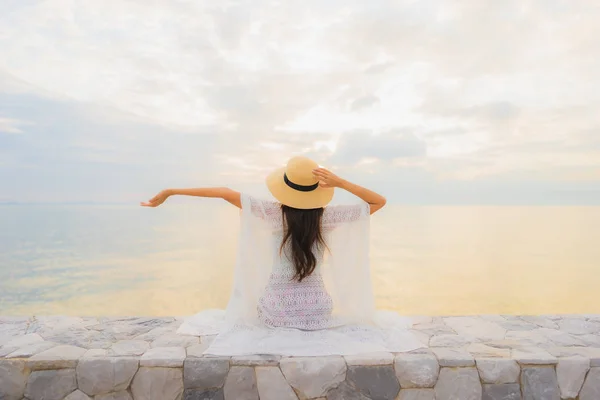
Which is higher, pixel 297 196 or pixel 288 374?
pixel 297 196

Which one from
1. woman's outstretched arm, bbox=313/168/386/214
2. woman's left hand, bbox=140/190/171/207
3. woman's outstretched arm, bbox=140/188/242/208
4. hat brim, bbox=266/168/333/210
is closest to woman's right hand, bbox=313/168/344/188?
woman's outstretched arm, bbox=313/168/386/214

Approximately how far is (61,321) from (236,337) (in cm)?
158

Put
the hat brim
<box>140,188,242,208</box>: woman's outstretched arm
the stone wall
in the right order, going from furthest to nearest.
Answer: the hat brim < <box>140,188,242,208</box>: woman's outstretched arm < the stone wall

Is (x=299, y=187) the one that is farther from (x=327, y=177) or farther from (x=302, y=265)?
(x=302, y=265)

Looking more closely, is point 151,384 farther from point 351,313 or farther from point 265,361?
point 351,313

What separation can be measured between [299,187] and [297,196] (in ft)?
0.21

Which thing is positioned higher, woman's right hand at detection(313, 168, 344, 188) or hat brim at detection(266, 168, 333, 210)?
woman's right hand at detection(313, 168, 344, 188)

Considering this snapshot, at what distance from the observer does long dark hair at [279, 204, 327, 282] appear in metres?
3.83

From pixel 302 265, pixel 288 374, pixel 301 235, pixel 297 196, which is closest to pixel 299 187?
pixel 297 196

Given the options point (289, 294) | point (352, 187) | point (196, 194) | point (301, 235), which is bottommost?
point (289, 294)

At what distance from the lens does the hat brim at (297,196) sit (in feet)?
12.5

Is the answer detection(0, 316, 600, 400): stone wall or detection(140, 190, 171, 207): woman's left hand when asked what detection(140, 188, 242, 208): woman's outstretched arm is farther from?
detection(0, 316, 600, 400): stone wall

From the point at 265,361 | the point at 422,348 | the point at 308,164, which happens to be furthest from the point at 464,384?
the point at 308,164

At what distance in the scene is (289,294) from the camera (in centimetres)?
385
